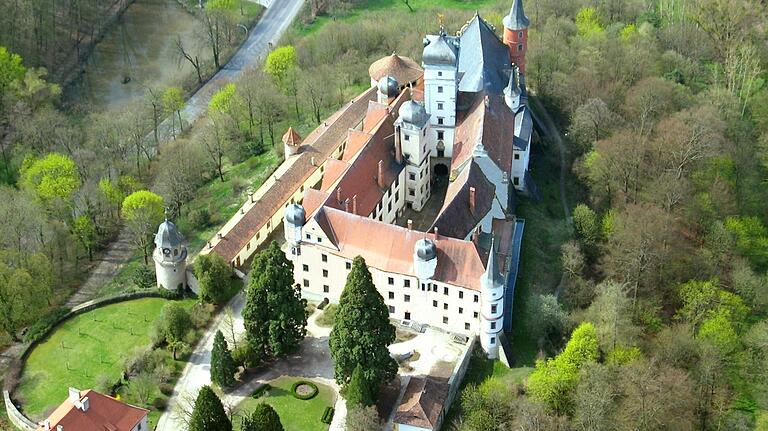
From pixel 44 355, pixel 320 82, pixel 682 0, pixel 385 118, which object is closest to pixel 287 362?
pixel 44 355

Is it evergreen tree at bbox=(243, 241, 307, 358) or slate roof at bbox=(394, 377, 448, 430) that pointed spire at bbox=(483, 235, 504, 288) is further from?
evergreen tree at bbox=(243, 241, 307, 358)

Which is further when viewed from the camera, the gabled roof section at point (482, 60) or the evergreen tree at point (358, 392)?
the gabled roof section at point (482, 60)

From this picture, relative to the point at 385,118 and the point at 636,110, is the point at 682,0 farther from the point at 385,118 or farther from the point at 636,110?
the point at 385,118

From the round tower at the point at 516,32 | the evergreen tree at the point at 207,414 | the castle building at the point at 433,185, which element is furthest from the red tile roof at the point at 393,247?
the round tower at the point at 516,32

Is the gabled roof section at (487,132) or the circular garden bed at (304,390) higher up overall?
the gabled roof section at (487,132)

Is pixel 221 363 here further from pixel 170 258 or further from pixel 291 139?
pixel 291 139

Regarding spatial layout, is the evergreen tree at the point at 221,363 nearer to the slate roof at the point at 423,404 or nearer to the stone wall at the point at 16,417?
the slate roof at the point at 423,404
